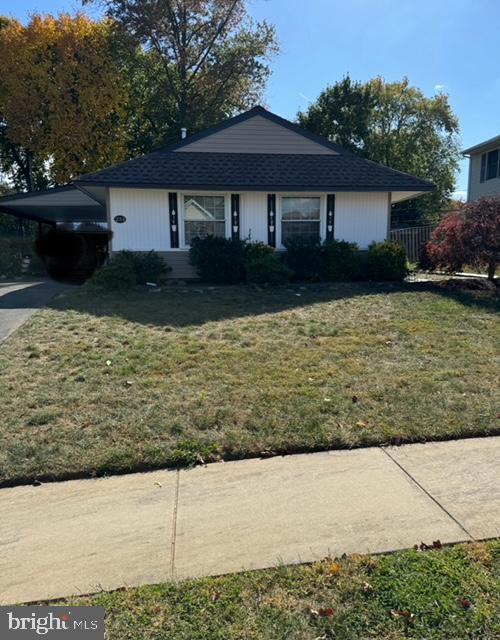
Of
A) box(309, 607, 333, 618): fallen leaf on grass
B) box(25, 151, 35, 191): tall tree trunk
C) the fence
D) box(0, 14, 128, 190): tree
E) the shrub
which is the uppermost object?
box(0, 14, 128, 190): tree

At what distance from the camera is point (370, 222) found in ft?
46.3

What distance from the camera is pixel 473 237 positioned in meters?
10.3

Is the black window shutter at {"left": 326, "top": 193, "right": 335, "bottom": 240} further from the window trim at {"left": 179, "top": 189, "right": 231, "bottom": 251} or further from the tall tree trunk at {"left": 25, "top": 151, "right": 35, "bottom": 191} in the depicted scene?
the tall tree trunk at {"left": 25, "top": 151, "right": 35, "bottom": 191}

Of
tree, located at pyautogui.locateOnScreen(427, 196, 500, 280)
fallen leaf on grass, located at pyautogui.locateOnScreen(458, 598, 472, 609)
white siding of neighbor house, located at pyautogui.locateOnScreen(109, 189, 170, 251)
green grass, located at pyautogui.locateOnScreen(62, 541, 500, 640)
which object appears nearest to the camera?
green grass, located at pyautogui.locateOnScreen(62, 541, 500, 640)

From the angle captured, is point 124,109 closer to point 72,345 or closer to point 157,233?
point 157,233

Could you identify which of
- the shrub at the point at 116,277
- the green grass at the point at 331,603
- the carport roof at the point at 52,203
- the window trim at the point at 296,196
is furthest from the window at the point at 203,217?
the green grass at the point at 331,603

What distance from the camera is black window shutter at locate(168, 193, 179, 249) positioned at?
521 inches

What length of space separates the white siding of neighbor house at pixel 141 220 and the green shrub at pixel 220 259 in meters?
1.37

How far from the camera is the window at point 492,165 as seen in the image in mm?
22672

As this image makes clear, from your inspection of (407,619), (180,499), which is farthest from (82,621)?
(407,619)

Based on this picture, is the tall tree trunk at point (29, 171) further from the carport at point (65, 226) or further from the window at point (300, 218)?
the window at point (300, 218)

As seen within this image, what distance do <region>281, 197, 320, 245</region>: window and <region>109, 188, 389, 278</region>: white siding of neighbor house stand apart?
0.60 feet

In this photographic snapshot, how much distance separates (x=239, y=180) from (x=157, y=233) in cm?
283

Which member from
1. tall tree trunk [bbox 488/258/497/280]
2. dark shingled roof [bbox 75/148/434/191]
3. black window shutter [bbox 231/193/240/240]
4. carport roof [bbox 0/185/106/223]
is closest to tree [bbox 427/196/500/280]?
tall tree trunk [bbox 488/258/497/280]
